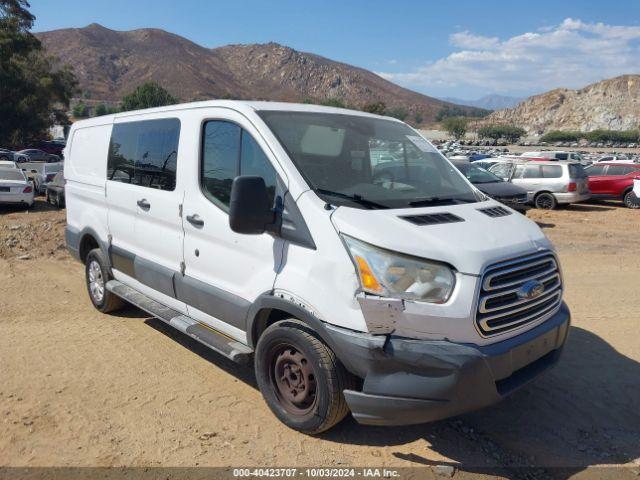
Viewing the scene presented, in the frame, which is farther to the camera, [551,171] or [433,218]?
[551,171]

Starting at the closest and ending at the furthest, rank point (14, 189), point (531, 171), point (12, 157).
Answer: point (14, 189)
point (531, 171)
point (12, 157)

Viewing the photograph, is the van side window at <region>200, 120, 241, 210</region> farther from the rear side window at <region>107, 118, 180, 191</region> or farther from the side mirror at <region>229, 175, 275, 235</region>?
the side mirror at <region>229, 175, 275, 235</region>

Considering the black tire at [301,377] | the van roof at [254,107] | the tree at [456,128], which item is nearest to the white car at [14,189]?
the van roof at [254,107]

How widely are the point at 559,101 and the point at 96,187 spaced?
635 ft

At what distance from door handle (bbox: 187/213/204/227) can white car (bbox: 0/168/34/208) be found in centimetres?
1403

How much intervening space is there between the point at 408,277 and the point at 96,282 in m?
4.35

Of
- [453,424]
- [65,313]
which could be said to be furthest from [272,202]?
[65,313]

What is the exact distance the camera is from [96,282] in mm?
6102

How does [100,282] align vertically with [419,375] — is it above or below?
below

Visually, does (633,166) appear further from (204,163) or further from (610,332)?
(204,163)

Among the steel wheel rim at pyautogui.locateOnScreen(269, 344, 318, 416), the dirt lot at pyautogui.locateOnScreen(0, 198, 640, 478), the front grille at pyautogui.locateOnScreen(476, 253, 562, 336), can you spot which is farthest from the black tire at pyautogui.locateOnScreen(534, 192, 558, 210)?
the steel wheel rim at pyautogui.locateOnScreen(269, 344, 318, 416)

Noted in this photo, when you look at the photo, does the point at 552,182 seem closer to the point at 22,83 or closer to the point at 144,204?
the point at 144,204

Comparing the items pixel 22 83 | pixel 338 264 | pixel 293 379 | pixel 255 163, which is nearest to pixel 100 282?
pixel 255 163

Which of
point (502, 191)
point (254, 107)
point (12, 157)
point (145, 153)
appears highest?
point (254, 107)
